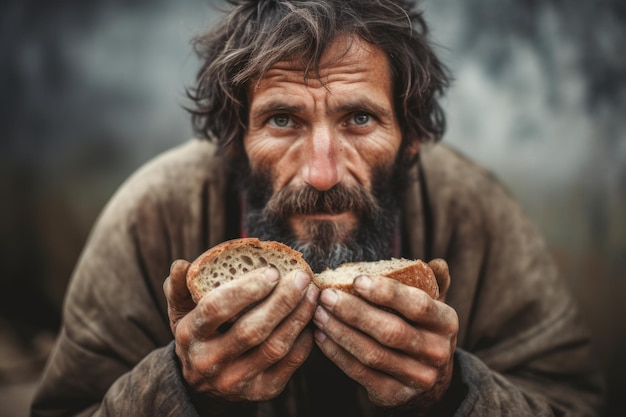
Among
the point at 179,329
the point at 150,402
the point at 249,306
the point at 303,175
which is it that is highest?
the point at 303,175

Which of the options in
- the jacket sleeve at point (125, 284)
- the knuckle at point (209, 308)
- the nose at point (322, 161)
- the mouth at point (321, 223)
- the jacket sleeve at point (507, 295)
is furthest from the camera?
the jacket sleeve at point (507, 295)

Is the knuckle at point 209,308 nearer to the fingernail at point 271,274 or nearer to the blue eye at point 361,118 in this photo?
the fingernail at point 271,274

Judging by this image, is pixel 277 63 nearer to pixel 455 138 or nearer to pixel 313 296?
pixel 313 296

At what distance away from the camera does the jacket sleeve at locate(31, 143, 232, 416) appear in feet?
8.35

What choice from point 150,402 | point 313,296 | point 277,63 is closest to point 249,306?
point 313,296

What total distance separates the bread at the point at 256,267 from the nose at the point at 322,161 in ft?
1.28

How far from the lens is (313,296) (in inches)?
69.4

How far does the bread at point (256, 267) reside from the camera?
1.83 metres

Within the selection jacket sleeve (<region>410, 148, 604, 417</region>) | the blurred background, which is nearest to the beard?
jacket sleeve (<region>410, 148, 604, 417</region>)

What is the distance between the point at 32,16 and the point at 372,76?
314 centimetres

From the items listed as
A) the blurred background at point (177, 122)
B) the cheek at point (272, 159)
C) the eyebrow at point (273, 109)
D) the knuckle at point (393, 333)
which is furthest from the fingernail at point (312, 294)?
the blurred background at point (177, 122)

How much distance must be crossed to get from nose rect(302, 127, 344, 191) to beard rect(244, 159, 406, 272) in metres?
0.04

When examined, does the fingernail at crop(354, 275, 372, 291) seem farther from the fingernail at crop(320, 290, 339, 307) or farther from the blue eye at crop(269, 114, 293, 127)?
the blue eye at crop(269, 114, 293, 127)

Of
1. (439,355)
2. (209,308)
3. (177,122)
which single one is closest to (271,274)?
(209,308)
